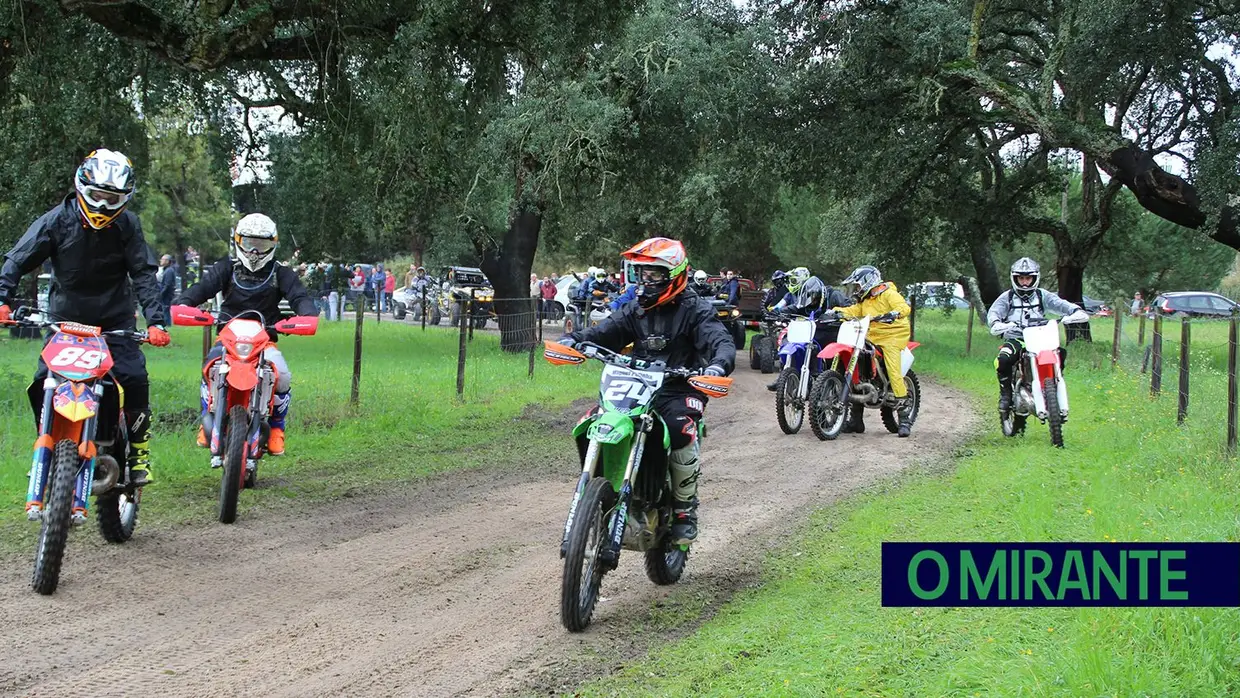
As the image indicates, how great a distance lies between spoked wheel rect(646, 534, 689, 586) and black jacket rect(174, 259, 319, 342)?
3.44 metres

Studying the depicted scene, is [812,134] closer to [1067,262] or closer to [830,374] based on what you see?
[1067,262]

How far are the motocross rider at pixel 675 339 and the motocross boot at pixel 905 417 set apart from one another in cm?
725

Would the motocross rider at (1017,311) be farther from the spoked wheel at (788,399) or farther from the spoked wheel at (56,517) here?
the spoked wheel at (56,517)

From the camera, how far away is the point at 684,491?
672 cm

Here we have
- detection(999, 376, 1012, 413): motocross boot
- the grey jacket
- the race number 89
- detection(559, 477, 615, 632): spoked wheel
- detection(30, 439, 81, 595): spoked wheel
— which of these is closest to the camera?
detection(559, 477, 615, 632): spoked wheel

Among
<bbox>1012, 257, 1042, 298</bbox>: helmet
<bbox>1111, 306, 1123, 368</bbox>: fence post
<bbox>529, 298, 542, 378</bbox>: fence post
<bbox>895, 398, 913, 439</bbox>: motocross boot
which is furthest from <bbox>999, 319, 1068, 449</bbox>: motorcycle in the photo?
<bbox>529, 298, 542, 378</bbox>: fence post

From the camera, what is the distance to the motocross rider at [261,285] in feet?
28.9

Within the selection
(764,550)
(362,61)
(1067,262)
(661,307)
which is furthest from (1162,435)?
(1067,262)

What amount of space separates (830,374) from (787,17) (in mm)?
13882

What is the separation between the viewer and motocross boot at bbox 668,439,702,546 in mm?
6684

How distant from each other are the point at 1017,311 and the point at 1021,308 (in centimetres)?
6

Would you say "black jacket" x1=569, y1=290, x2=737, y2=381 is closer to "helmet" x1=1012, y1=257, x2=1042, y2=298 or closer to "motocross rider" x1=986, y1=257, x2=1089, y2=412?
"motocross rider" x1=986, y1=257, x2=1089, y2=412

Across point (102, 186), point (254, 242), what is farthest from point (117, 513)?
point (254, 242)

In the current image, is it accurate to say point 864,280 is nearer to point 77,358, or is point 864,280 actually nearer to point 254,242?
point 254,242
